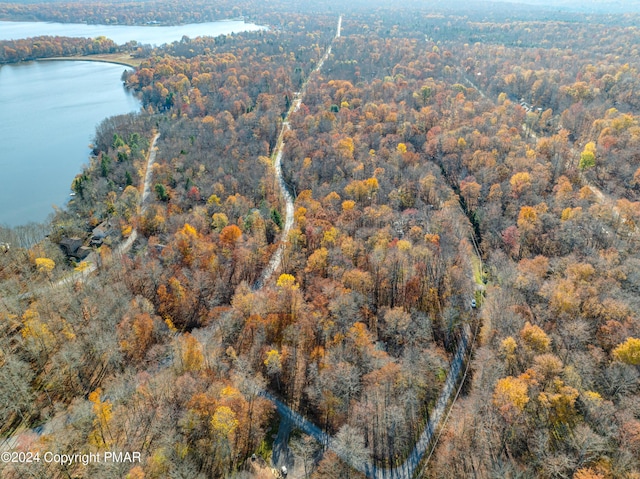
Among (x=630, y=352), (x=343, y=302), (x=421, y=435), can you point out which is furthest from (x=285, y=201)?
(x=630, y=352)

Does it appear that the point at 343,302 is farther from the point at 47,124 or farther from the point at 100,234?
the point at 47,124

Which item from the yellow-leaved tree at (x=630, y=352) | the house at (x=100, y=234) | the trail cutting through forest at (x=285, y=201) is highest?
the yellow-leaved tree at (x=630, y=352)

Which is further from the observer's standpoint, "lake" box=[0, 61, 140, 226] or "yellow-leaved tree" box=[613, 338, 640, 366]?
"lake" box=[0, 61, 140, 226]

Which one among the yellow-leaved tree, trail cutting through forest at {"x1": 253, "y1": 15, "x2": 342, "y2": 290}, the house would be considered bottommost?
the house

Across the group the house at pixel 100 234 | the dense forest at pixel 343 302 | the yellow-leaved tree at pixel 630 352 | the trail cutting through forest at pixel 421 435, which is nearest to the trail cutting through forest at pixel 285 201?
the dense forest at pixel 343 302

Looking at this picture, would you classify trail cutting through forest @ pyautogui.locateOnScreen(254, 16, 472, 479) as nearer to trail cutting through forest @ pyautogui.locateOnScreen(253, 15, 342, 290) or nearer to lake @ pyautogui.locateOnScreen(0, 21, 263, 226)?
trail cutting through forest @ pyautogui.locateOnScreen(253, 15, 342, 290)

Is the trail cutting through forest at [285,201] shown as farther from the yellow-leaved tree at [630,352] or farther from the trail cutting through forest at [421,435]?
the yellow-leaved tree at [630,352]

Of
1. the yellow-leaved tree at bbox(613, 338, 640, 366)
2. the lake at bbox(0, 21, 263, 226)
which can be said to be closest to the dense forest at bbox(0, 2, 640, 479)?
the yellow-leaved tree at bbox(613, 338, 640, 366)
